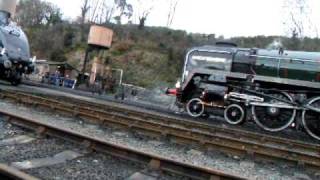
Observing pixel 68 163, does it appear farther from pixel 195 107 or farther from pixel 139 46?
pixel 139 46

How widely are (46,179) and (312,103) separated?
956cm

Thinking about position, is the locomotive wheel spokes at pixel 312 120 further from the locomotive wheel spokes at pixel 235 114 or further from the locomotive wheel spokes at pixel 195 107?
the locomotive wheel spokes at pixel 195 107

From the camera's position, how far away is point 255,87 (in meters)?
13.4

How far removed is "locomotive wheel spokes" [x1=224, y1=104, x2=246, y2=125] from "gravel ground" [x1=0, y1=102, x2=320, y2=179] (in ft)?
19.3

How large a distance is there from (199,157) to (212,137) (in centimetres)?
174

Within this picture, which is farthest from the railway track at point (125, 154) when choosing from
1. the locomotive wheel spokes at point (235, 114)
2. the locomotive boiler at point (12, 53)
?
the locomotive boiler at point (12, 53)

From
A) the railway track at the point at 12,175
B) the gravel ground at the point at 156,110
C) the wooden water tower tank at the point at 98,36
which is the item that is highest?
the wooden water tower tank at the point at 98,36

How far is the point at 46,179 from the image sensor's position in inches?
184

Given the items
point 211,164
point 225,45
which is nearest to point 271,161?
point 211,164

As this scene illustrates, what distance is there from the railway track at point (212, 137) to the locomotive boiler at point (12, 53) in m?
4.77

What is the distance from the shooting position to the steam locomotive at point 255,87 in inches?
488

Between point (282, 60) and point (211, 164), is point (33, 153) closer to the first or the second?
point (211, 164)

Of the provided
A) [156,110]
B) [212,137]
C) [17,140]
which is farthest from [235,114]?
[17,140]

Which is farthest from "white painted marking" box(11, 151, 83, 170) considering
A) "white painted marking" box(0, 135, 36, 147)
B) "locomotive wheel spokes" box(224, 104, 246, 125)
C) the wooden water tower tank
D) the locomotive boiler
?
the wooden water tower tank
